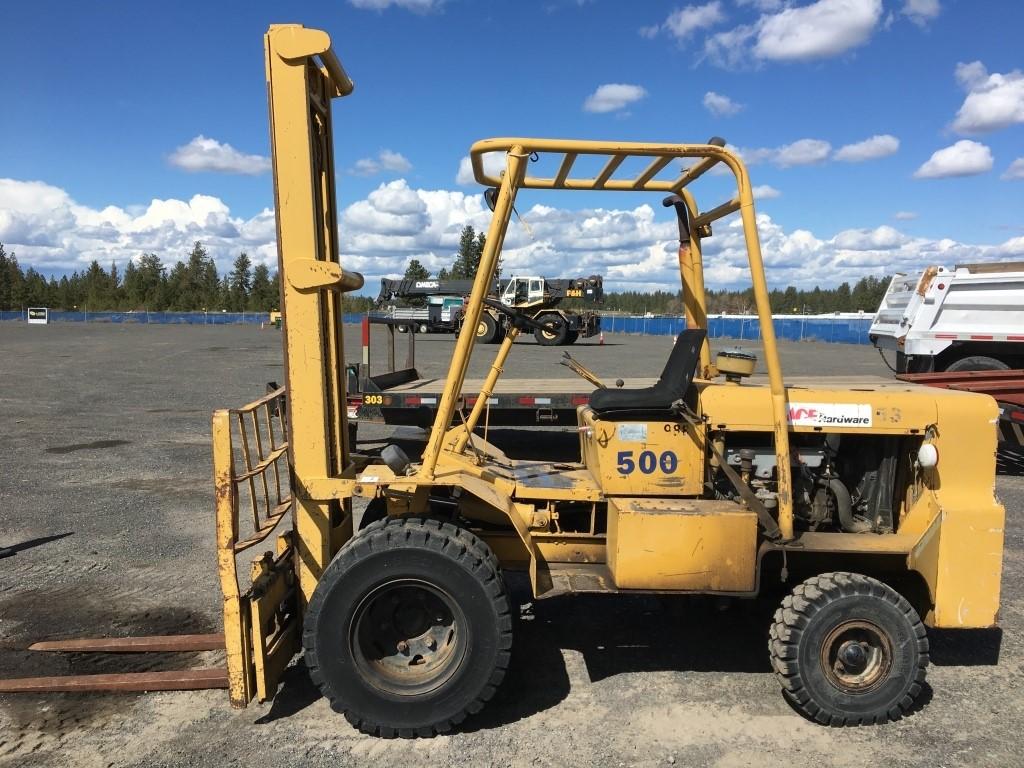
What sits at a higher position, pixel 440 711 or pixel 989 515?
pixel 989 515

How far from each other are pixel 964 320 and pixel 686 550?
928 cm

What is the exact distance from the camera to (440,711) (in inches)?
134

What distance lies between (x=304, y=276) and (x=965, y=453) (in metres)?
3.48

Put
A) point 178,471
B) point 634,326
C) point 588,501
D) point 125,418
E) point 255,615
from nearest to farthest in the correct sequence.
A: point 255,615
point 588,501
point 178,471
point 125,418
point 634,326

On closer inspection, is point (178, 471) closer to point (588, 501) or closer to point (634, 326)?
point (588, 501)

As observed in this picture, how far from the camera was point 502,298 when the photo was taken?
29.4 metres

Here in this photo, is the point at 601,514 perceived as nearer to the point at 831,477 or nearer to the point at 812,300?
the point at 831,477

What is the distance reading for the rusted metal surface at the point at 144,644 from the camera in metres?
4.10

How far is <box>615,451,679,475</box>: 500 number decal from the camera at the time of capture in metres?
3.89

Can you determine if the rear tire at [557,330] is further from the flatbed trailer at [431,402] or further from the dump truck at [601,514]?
the dump truck at [601,514]

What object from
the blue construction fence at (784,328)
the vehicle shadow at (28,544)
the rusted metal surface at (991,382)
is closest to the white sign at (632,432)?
the vehicle shadow at (28,544)

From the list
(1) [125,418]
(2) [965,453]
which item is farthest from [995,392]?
(1) [125,418]

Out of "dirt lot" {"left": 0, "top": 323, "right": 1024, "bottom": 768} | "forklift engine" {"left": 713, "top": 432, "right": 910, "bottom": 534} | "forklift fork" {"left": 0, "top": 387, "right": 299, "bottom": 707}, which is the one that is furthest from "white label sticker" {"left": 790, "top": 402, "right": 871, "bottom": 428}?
"forklift fork" {"left": 0, "top": 387, "right": 299, "bottom": 707}

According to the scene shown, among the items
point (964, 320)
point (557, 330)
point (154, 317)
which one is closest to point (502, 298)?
point (557, 330)
